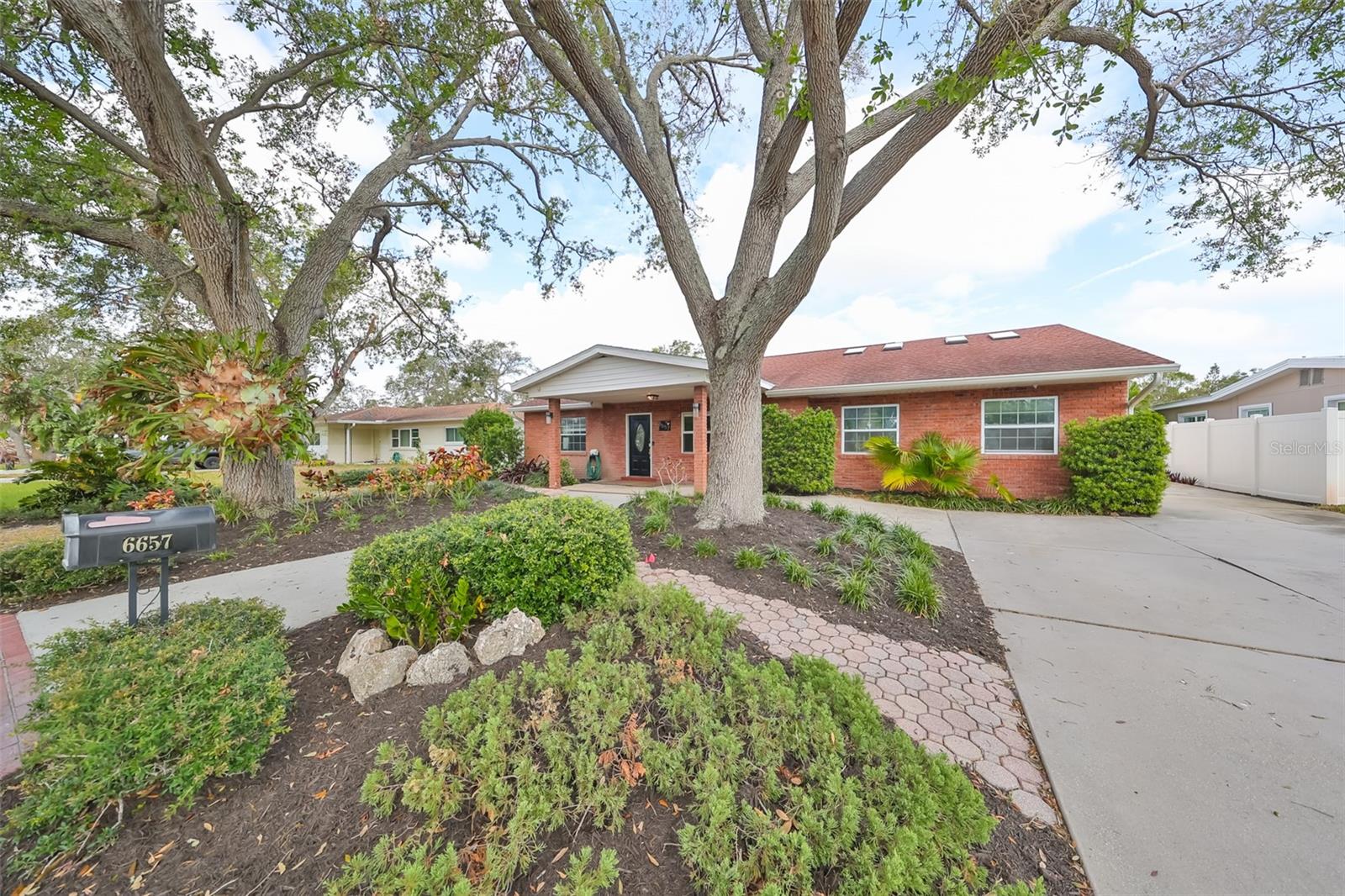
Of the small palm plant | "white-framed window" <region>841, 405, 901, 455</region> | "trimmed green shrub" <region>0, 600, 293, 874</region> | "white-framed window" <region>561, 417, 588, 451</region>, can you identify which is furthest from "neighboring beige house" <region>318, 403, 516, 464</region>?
"trimmed green shrub" <region>0, 600, 293, 874</region>

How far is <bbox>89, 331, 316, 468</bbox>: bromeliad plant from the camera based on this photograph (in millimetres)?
2791

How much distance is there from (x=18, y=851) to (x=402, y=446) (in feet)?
82.3

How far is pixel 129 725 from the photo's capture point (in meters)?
1.69

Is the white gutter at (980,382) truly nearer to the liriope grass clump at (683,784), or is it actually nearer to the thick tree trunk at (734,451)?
the thick tree trunk at (734,451)

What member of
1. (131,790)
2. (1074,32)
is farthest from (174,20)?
(1074,32)

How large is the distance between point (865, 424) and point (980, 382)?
7.80 feet

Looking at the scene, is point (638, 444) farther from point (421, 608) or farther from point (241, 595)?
point (421, 608)

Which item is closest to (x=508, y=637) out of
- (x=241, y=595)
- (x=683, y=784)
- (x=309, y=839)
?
(x=309, y=839)

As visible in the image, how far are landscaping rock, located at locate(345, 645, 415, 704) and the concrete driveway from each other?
314 centimetres

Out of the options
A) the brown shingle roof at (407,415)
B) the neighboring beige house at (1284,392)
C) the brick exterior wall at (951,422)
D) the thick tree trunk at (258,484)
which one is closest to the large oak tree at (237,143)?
the thick tree trunk at (258,484)

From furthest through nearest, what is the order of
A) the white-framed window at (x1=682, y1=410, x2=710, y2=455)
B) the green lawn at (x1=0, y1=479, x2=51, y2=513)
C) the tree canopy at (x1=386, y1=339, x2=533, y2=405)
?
the tree canopy at (x1=386, y1=339, x2=533, y2=405) → the white-framed window at (x1=682, y1=410, x2=710, y2=455) → the green lawn at (x1=0, y1=479, x2=51, y2=513)

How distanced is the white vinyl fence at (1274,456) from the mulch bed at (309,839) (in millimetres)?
12858

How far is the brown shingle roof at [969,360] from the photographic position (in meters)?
8.23

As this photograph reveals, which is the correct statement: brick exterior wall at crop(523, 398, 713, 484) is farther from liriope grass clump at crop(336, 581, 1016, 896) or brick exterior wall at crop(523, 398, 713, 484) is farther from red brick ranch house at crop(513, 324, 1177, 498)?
liriope grass clump at crop(336, 581, 1016, 896)
